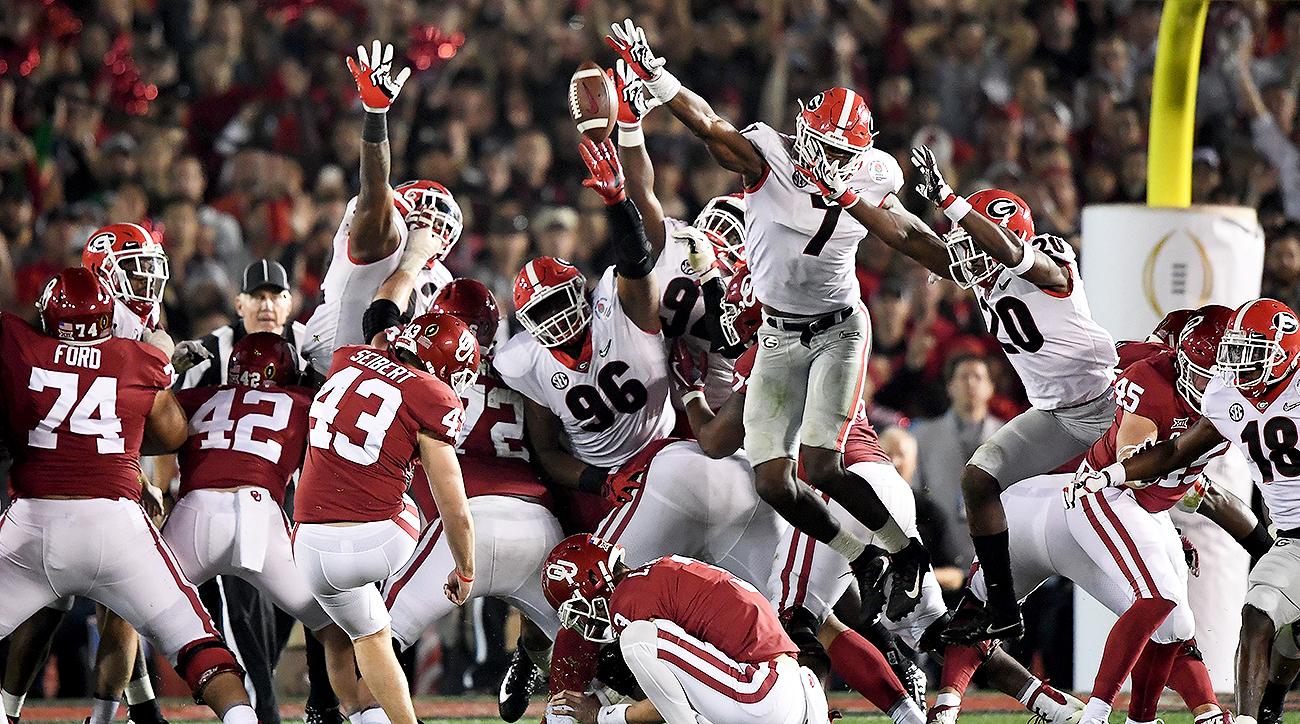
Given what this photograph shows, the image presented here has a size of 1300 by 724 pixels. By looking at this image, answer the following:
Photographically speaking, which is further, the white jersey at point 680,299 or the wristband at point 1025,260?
the white jersey at point 680,299

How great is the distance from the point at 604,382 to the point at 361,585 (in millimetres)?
1495

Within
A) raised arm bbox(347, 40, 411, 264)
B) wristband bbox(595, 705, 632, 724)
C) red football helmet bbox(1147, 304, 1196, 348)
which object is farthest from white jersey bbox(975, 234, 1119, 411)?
raised arm bbox(347, 40, 411, 264)

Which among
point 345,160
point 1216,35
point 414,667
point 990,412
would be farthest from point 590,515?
point 1216,35

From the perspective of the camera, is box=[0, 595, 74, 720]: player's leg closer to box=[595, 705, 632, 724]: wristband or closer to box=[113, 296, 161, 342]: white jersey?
box=[113, 296, 161, 342]: white jersey

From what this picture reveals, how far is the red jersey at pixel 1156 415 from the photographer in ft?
19.0

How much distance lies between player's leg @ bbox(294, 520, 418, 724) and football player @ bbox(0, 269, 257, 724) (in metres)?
0.39

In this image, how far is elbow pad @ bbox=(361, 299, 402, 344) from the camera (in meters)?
6.29

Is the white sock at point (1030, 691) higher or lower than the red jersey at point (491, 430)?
lower

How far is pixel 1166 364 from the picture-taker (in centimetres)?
595

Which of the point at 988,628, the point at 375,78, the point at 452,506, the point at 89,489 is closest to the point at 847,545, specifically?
the point at 988,628

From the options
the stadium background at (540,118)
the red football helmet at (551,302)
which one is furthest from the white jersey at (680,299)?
the stadium background at (540,118)

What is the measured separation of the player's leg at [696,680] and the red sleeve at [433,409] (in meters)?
0.92

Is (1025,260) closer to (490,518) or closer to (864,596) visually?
(864,596)

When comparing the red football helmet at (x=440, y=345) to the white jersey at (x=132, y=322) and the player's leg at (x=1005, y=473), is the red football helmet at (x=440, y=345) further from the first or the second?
the player's leg at (x=1005, y=473)
